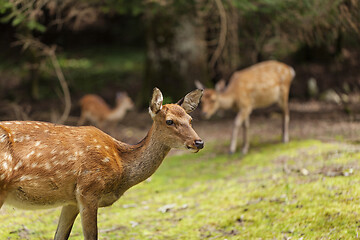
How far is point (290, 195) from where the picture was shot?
5.86 metres

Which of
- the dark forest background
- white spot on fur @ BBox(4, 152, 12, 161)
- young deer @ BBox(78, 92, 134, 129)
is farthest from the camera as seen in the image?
young deer @ BBox(78, 92, 134, 129)

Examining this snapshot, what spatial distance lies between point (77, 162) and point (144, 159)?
0.65 m

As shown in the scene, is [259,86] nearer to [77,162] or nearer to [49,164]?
[77,162]

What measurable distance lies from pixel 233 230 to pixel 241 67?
1036 cm

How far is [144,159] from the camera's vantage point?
440 cm

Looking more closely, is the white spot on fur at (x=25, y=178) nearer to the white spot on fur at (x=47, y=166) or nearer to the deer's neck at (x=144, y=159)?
the white spot on fur at (x=47, y=166)

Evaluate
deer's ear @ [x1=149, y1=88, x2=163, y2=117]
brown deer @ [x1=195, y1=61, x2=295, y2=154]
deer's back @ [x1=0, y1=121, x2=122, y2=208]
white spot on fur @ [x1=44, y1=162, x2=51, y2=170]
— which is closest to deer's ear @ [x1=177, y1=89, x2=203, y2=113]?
deer's ear @ [x1=149, y1=88, x2=163, y2=117]

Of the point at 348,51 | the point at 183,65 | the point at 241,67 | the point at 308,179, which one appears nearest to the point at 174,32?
the point at 183,65

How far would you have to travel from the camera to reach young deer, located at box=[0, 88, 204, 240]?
3902 millimetres

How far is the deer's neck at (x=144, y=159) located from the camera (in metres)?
4.37

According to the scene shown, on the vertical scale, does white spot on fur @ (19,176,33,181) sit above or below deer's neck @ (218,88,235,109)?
above

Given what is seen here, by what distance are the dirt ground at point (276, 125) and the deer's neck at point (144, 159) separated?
5.26m

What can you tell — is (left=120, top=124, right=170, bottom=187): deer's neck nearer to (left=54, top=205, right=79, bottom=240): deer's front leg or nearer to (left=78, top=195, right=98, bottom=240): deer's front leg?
(left=78, top=195, right=98, bottom=240): deer's front leg

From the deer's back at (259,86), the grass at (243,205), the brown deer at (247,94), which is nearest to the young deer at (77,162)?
the grass at (243,205)
